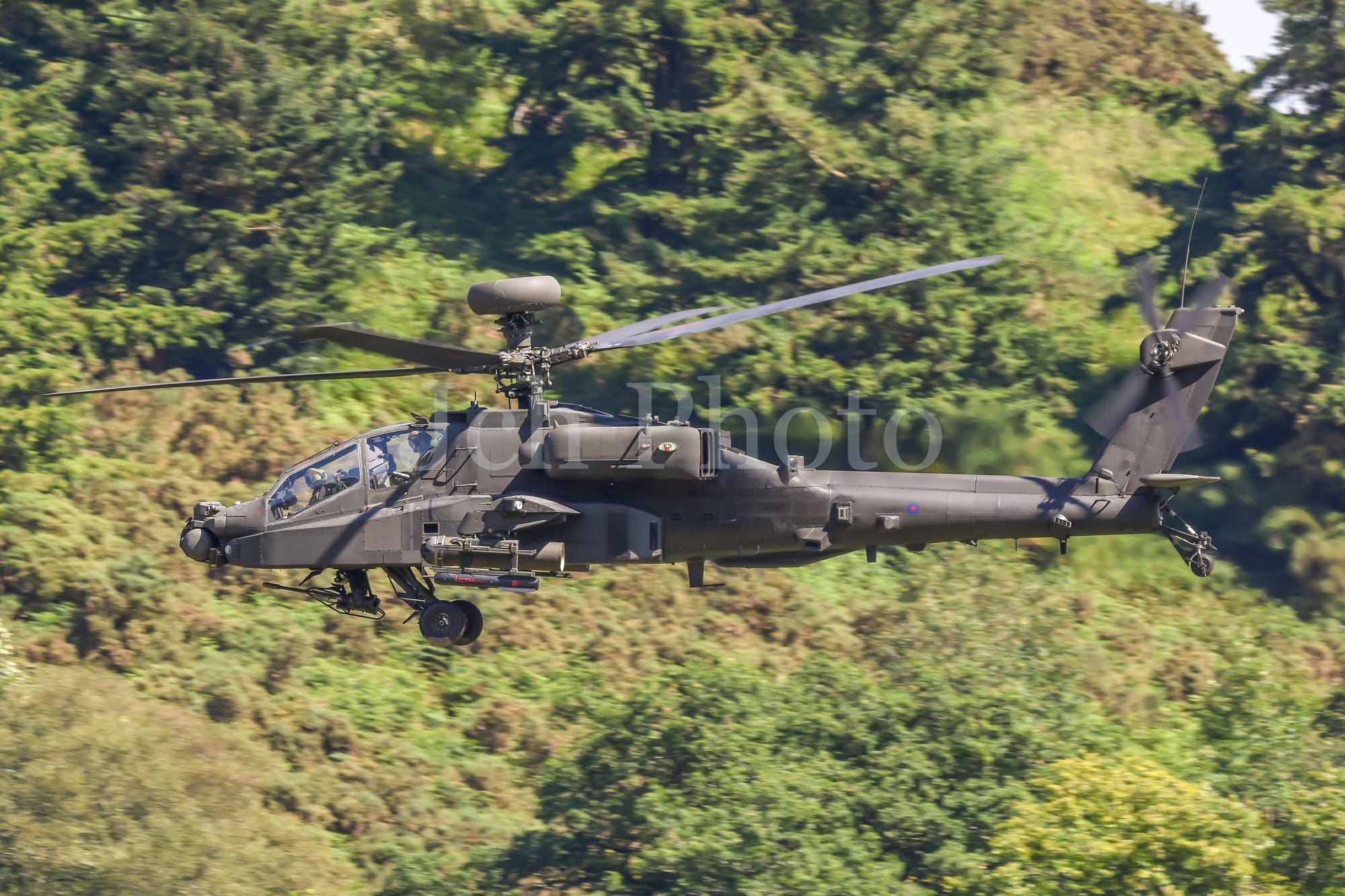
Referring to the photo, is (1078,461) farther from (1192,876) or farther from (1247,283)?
(1192,876)

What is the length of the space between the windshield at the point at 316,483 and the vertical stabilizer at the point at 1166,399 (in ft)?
21.4

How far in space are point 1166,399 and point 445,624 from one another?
6656mm

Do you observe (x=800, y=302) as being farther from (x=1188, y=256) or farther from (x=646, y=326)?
(x=1188, y=256)

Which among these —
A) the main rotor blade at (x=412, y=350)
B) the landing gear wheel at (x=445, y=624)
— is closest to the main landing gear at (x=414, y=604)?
the landing gear wheel at (x=445, y=624)

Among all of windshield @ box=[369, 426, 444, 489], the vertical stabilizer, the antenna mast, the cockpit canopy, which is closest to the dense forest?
the antenna mast

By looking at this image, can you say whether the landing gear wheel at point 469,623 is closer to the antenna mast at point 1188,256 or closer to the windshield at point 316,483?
the windshield at point 316,483

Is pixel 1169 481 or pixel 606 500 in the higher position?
pixel 1169 481

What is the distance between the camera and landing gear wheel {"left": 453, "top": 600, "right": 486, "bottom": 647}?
12.7 meters

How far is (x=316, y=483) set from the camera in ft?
42.1

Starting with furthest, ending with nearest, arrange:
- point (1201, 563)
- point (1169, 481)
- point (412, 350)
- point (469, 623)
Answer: point (469, 623) < point (1201, 563) < point (1169, 481) < point (412, 350)

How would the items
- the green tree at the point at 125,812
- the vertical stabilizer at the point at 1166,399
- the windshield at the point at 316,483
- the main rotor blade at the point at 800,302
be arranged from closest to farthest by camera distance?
the main rotor blade at the point at 800,302 → the windshield at the point at 316,483 → the vertical stabilizer at the point at 1166,399 → the green tree at the point at 125,812

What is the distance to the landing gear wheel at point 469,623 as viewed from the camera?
1270cm

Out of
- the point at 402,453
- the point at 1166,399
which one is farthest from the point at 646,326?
the point at 1166,399

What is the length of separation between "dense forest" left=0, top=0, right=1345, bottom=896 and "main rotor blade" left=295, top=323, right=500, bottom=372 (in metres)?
10.2
